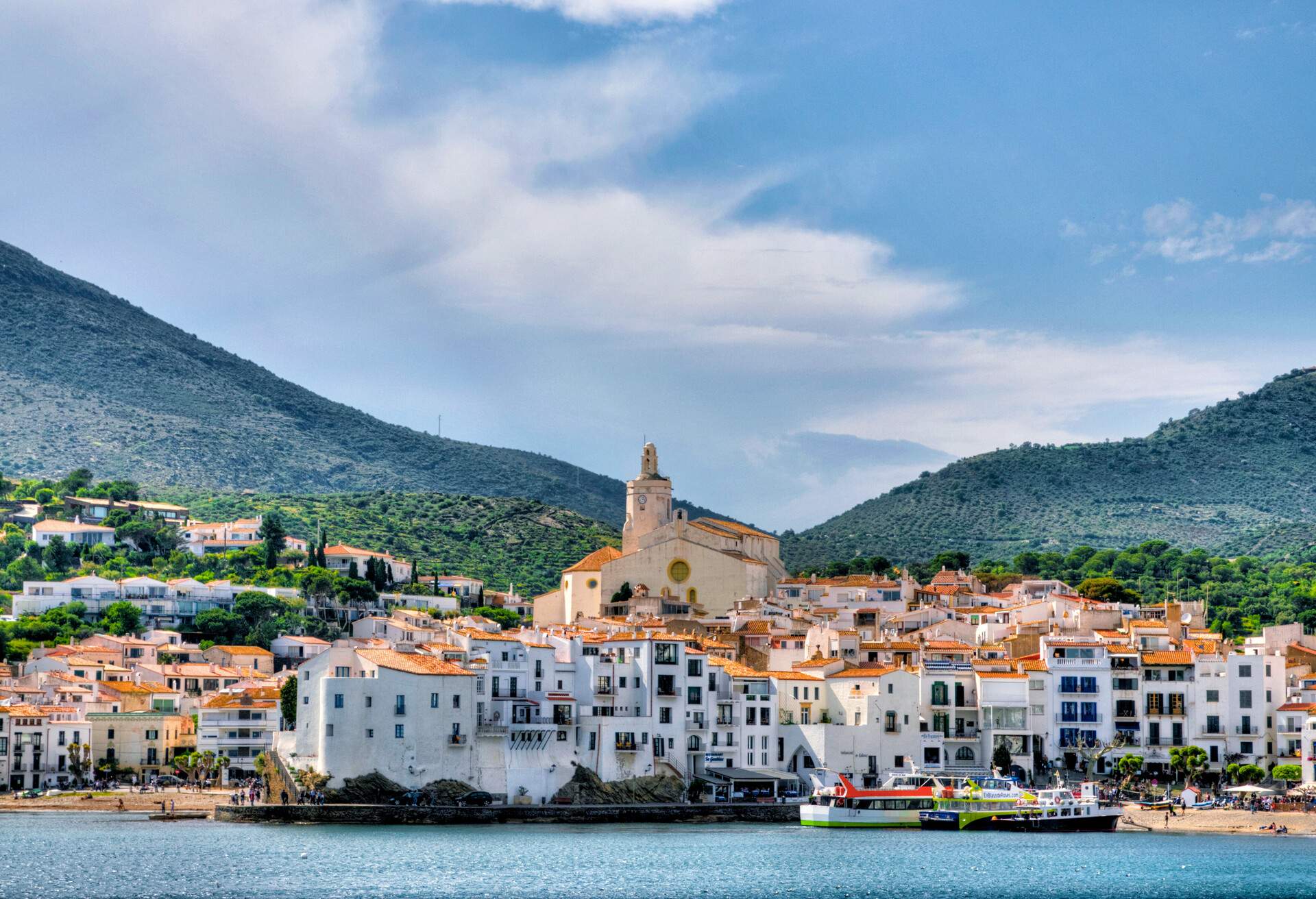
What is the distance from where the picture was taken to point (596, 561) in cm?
12119

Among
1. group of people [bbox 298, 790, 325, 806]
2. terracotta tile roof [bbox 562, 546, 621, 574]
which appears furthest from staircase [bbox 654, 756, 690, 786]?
terracotta tile roof [bbox 562, 546, 621, 574]

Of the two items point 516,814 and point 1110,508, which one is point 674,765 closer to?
point 516,814

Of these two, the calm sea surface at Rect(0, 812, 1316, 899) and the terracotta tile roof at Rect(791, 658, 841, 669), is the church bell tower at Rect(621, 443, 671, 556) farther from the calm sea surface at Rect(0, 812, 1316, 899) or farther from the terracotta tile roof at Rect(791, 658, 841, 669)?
the calm sea surface at Rect(0, 812, 1316, 899)

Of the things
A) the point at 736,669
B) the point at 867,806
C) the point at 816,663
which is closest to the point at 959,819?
the point at 867,806

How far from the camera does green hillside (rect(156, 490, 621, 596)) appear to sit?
16175 cm

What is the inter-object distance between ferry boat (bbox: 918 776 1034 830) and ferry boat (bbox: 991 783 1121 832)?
0.34 m

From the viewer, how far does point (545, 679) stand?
255 ft

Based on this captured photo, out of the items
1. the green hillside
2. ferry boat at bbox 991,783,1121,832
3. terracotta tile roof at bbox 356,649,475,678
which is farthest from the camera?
the green hillside

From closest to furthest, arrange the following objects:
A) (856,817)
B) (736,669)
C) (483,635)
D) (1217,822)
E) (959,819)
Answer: (1217,822) < (856,817) < (959,819) < (483,635) < (736,669)

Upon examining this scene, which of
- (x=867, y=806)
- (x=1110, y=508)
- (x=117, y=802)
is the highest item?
(x=1110, y=508)

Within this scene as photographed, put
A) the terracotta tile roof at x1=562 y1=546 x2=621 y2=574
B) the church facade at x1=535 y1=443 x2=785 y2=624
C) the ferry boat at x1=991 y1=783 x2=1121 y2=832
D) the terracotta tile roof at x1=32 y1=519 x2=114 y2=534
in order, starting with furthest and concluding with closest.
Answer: the terracotta tile roof at x1=32 y1=519 x2=114 y2=534 < the terracotta tile roof at x1=562 y1=546 x2=621 y2=574 < the church facade at x1=535 y1=443 x2=785 y2=624 < the ferry boat at x1=991 y1=783 x2=1121 y2=832

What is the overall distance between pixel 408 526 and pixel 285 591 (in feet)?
167

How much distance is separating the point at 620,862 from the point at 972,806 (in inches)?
741

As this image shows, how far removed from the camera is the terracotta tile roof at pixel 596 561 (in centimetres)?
11988
